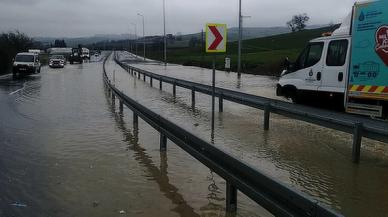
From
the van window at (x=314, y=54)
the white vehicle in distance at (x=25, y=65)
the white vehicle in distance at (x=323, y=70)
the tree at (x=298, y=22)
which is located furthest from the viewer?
the tree at (x=298, y=22)

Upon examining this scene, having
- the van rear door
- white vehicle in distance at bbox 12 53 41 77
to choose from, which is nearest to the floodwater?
the van rear door

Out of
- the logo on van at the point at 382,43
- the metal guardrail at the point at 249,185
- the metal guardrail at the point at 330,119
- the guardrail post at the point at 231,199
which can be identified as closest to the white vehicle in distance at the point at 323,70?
the logo on van at the point at 382,43

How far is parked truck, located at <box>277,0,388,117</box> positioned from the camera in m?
12.1

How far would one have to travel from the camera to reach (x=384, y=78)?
1202 centimetres

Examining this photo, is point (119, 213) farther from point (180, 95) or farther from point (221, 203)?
point (180, 95)

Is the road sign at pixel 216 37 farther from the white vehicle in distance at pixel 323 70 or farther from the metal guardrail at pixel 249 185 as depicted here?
the metal guardrail at pixel 249 185

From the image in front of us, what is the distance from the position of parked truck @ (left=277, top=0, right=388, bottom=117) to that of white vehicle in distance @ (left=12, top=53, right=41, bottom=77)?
32.0 m

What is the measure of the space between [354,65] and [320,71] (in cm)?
183

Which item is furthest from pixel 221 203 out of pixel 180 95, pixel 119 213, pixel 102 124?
pixel 180 95

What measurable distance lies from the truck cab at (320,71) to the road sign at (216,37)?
→ 340 centimetres

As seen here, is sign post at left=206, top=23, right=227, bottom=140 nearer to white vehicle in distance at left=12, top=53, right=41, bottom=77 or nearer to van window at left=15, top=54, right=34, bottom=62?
white vehicle in distance at left=12, top=53, right=41, bottom=77

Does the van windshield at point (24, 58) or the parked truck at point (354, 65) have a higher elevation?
the parked truck at point (354, 65)

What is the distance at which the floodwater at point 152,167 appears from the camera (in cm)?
666

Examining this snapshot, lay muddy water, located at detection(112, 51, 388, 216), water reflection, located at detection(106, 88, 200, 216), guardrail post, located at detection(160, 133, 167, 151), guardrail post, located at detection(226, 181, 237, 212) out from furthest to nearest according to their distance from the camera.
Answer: guardrail post, located at detection(160, 133, 167, 151) → muddy water, located at detection(112, 51, 388, 216) → water reflection, located at detection(106, 88, 200, 216) → guardrail post, located at detection(226, 181, 237, 212)
